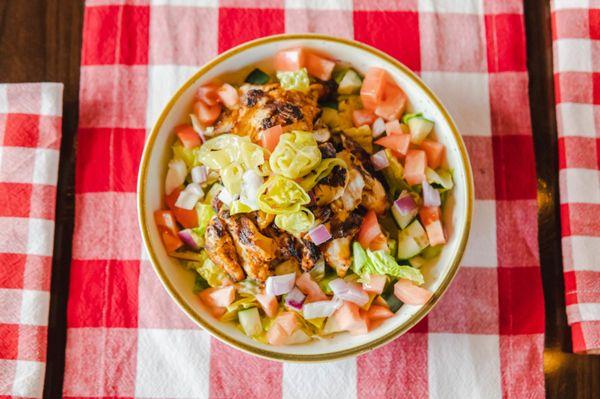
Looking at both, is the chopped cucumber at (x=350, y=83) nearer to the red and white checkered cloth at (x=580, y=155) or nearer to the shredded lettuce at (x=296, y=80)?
the shredded lettuce at (x=296, y=80)

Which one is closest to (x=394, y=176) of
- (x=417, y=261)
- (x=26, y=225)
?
(x=417, y=261)

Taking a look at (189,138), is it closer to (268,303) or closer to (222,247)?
(222,247)

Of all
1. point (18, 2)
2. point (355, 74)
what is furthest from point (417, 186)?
point (18, 2)

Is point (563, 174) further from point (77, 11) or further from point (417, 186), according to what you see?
point (77, 11)

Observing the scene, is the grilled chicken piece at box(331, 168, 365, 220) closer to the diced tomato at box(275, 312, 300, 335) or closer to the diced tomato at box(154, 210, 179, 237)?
the diced tomato at box(275, 312, 300, 335)

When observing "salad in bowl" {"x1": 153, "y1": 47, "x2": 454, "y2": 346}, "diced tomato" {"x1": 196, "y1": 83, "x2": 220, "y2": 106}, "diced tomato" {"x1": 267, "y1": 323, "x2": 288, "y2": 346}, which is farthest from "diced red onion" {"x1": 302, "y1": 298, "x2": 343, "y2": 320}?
"diced tomato" {"x1": 196, "y1": 83, "x2": 220, "y2": 106}
